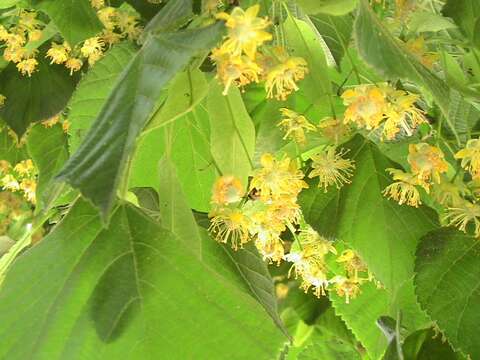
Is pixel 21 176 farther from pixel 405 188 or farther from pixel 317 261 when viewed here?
pixel 405 188

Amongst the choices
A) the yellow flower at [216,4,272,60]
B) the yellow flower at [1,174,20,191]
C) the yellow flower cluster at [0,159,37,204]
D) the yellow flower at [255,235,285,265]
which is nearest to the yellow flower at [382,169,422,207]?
the yellow flower at [255,235,285,265]

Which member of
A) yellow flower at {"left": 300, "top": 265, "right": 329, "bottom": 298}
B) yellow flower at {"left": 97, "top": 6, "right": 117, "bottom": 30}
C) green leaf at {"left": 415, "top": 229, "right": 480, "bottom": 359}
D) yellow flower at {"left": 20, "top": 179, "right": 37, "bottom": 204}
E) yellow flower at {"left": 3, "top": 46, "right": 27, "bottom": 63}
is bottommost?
yellow flower at {"left": 20, "top": 179, "right": 37, "bottom": 204}

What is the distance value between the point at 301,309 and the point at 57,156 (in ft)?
1.55

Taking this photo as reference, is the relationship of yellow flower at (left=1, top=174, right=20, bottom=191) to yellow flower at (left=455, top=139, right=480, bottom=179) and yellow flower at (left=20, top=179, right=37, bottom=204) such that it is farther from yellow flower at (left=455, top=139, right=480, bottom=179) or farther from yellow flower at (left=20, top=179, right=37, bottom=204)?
yellow flower at (left=455, top=139, right=480, bottom=179)

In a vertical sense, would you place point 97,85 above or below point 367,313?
above

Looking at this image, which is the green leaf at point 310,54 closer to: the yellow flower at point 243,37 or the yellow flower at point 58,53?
the yellow flower at point 243,37

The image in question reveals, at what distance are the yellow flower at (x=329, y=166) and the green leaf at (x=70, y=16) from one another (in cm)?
31

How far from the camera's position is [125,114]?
1.53 feet

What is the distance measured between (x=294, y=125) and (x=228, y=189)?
87 millimetres

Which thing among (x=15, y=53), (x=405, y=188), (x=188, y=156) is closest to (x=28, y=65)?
(x=15, y=53)

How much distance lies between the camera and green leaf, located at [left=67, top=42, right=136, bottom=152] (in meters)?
0.81

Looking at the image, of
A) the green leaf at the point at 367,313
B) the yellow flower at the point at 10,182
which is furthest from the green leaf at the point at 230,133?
the yellow flower at the point at 10,182

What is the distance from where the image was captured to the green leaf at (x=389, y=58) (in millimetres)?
527

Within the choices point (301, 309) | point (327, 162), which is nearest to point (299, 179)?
point (327, 162)
